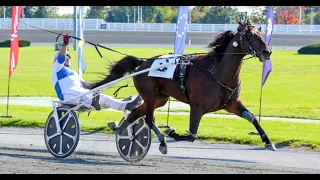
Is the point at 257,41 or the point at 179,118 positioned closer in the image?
the point at 257,41

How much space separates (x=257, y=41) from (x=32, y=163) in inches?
125

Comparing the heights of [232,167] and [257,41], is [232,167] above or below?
below

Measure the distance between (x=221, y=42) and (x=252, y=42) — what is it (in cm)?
63

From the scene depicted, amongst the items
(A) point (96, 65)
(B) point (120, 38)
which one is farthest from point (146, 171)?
(B) point (120, 38)


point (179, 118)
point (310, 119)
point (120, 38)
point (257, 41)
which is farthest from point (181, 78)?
point (120, 38)

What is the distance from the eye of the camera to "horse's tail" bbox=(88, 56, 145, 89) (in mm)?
11094

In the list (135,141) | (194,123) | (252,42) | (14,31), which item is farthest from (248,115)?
(14,31)

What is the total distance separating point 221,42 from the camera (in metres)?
10.1

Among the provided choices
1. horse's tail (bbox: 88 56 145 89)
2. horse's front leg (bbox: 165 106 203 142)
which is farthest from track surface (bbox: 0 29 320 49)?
horse's front leg (bbox: 165 106 203 142)

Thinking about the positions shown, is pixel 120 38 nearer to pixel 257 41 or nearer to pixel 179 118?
pixel 179 118

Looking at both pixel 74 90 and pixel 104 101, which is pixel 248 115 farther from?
pixel 74 90
